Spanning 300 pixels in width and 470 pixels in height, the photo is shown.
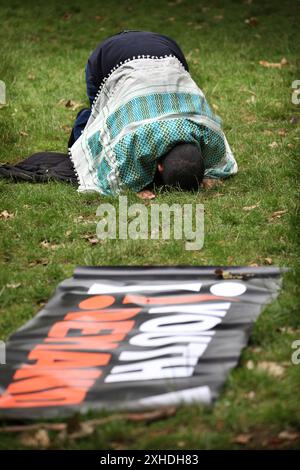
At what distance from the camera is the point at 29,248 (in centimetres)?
608

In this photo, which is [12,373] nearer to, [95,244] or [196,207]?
[95,244]

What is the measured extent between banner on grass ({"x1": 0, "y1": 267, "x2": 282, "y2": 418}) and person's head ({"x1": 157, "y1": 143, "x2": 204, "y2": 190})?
1618mm

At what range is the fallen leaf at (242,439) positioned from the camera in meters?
3.68

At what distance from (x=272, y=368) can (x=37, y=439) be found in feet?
4.22

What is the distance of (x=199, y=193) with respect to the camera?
700 centimetres

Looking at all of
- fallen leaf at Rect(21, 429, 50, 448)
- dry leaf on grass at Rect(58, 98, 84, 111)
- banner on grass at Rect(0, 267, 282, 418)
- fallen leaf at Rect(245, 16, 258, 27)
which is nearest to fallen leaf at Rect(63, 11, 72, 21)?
fallen leaf at Rect(245, 16, 258, 27)

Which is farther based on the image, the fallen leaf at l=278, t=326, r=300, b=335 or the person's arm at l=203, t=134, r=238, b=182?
the person's arm at l=203, t=134, r=238, b=182

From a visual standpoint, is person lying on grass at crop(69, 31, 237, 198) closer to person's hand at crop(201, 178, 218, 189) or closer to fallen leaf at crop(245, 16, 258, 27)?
person's hand at crop(201, 178, 218, 189)

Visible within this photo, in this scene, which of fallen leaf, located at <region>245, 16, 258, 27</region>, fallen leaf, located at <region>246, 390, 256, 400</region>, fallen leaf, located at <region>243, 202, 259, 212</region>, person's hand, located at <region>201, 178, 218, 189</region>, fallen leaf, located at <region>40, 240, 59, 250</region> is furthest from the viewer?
fallen leaf, located at <region>245, 16, 258, 27</region>

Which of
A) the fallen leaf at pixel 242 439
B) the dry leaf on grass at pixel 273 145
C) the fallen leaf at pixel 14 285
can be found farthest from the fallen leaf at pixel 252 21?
the fallen leaf at pixel 242 439

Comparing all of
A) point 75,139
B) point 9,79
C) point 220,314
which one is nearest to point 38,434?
point 220,314

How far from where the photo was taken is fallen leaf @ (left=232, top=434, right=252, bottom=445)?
368 centimetres

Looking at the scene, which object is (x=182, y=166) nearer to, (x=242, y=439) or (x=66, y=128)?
(x=66, y=128)
